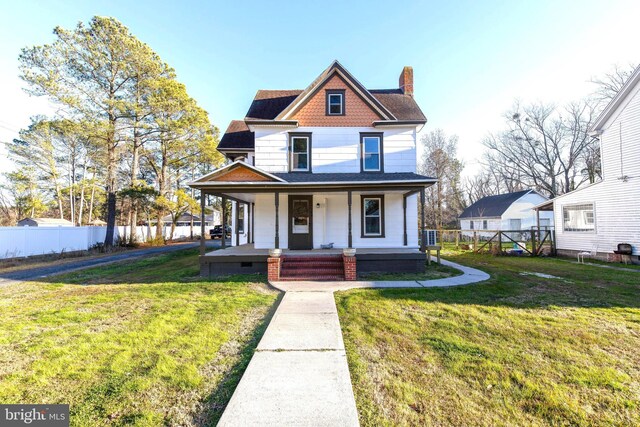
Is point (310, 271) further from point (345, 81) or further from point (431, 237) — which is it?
point (345, 81)

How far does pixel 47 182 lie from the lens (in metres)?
28.7

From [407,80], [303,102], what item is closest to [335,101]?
[303,102]

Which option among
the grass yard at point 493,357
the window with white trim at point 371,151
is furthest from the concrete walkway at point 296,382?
the window with white trim at point 371,151

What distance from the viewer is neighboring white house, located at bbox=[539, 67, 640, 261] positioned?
12102 mm

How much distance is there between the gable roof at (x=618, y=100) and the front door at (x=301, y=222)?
1496 centimetres

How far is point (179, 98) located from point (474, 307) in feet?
74.1

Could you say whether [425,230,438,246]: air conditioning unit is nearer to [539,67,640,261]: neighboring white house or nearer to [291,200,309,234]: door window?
[291,200,309,234]: door window

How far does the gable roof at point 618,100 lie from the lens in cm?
1201

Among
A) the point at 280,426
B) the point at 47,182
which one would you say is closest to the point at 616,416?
the point at 280,426

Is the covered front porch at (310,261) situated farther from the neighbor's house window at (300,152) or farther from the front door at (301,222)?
the neighbor's house window at (300,152)

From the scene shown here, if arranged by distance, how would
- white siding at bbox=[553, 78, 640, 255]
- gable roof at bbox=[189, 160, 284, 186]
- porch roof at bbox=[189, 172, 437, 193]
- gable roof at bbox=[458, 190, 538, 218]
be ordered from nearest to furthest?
porch roof at bbox=[189, 172, 437, 193]
gable roof at bbox=[189, 160, 284, 186]
white siding at bbox=[553, 78, 640, 255]
gable roof at bbox=[458, 190, 538, 218]

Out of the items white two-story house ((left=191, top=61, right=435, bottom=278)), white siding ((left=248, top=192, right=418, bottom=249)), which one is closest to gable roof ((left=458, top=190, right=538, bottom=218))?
white siding ((left=248, top=192, right=418, bottom=249))

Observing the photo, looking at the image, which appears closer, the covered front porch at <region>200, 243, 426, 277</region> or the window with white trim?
the covered front porch at <region>200, 243, 426, 277</region>

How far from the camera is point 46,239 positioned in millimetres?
15578
